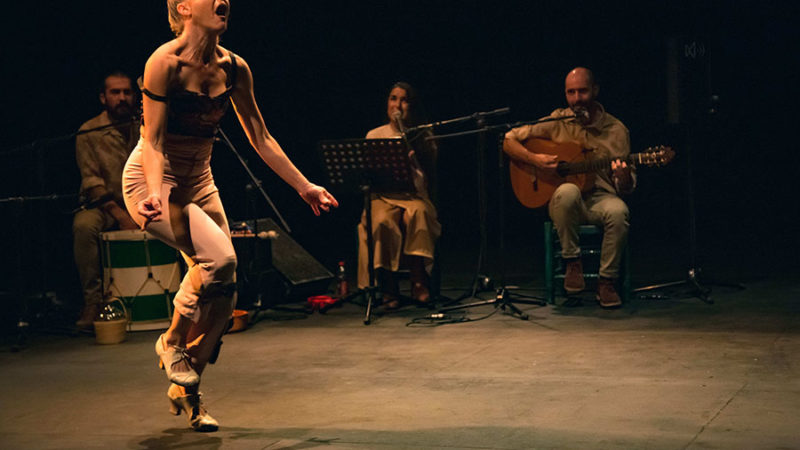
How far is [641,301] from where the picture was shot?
6.23m

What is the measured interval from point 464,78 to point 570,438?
613 centimetres

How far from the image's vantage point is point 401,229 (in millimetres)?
6445

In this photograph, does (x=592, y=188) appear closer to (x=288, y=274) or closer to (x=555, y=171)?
(x=555, y=171)

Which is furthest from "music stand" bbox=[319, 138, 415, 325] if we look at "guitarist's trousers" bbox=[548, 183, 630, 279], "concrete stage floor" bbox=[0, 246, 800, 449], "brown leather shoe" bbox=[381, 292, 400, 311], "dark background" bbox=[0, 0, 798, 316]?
"dark background" bbox=[0, 0, 798, 316]

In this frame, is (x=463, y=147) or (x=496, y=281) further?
(x=463, y=147)

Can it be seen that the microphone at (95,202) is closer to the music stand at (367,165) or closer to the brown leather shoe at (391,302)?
the music stand at (367,165)

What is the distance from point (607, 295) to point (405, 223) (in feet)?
4.42

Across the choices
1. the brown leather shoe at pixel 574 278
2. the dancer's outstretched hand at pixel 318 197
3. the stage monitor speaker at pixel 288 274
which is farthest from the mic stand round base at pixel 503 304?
the dancer's outstretched hand at pixel 318 197

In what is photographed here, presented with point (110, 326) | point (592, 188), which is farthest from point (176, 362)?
point (592, 188)

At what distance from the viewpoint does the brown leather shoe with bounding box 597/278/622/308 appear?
19.7ft

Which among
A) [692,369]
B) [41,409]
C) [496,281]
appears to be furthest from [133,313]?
[692,369]

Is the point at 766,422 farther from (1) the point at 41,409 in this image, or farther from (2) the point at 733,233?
(2) the point at 733,233

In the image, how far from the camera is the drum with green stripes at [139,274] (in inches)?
233

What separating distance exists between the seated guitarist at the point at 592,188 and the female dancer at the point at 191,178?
114 inches
